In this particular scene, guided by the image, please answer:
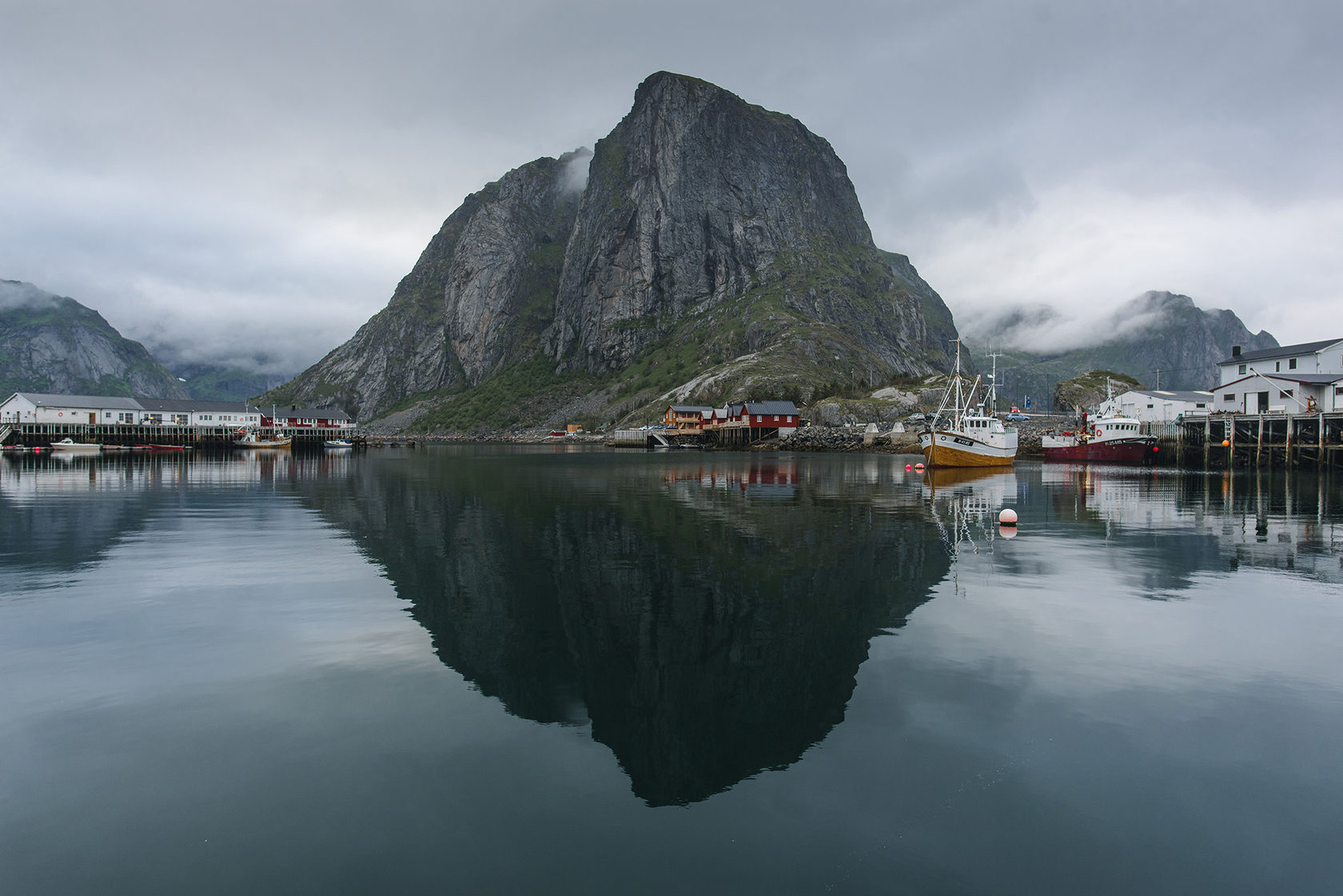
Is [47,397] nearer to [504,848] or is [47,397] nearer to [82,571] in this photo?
[82,571]

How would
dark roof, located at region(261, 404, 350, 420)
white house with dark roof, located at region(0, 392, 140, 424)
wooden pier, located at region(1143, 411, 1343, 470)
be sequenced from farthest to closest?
dark roof, located at region(261, 404, 350, 420)
white house with dark roof, located at region(0, 392, 140, 424)
wooden pier, located at region(1143, 411, 1343, 470)

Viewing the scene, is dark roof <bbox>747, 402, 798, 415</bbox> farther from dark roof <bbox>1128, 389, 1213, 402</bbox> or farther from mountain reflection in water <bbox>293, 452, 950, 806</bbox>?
mountain reflection in water <bbox>293, 452, 950, 806</bbox>

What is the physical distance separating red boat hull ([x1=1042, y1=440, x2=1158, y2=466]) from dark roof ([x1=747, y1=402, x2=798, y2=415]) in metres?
58.3

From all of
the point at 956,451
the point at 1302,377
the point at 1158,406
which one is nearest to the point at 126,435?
the point at 956,451

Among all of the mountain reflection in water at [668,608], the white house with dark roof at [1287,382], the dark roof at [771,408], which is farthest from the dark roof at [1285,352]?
the mountain reflection in water at [668,608]

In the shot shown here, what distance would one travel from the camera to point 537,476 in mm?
58500

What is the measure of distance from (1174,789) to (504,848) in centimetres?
743

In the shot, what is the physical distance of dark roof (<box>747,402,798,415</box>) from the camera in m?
142

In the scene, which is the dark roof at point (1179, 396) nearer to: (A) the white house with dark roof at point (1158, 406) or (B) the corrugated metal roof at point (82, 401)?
(A) the white house with dark roof at point (1158, 406)

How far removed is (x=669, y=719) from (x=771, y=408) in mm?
134534

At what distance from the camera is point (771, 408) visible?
142375mm

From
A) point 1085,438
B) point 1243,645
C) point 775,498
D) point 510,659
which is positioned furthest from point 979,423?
point 510,659

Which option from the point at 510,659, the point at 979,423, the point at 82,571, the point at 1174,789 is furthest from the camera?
the point at 979,423

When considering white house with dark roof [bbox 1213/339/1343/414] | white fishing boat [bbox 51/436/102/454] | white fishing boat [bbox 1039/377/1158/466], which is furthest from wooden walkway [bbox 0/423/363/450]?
white house with dark roof [bbox 1213/339/1343/414]
